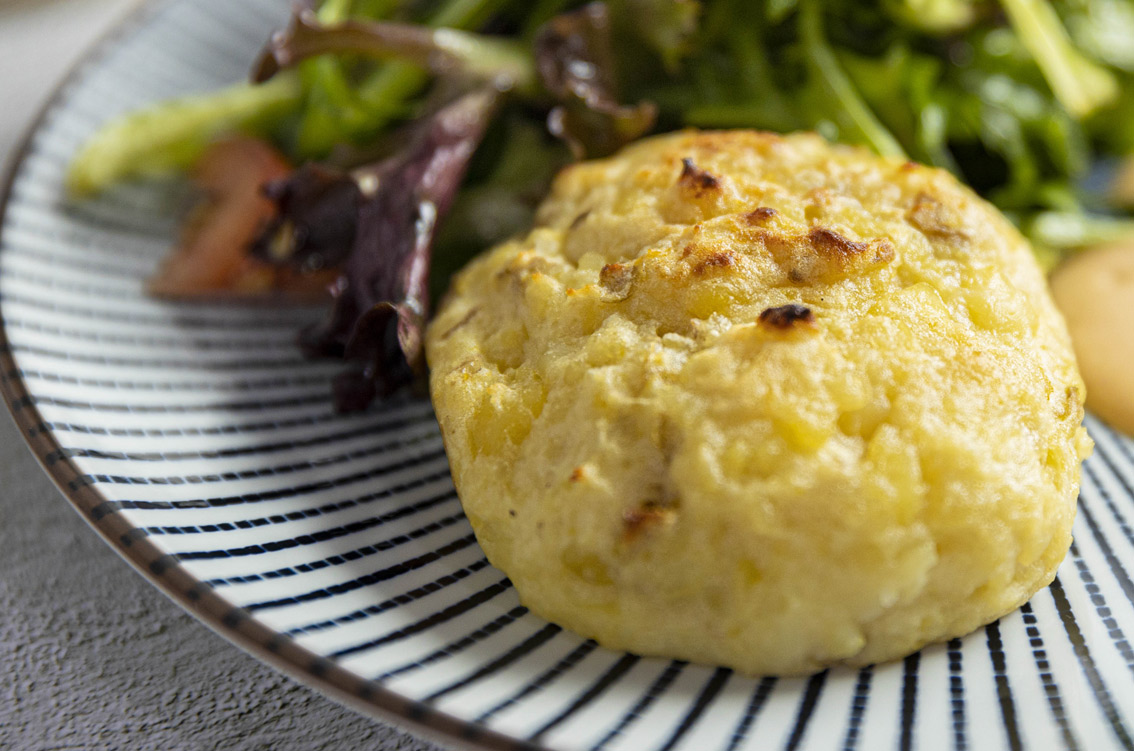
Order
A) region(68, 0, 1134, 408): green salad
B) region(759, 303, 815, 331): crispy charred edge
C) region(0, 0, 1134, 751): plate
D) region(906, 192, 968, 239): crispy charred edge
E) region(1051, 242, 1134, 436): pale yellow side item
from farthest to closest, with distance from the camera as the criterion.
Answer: region(68, 0, 1134, 408): green salad
region(1051, 242, 1134, 436): pale yellow side item
region(906, 192, 968, 239): crispy charred edge
region(759, 303, 815, 331): crispy charred edge
region(0, 0, 1134, 751): plate

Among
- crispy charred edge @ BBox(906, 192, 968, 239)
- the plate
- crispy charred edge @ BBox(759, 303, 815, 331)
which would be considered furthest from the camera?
crispy charred edge @ BBox(906, 192, 968, 239)

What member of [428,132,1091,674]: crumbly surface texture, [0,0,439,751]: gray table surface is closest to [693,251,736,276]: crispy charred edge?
[428,132,1091,674]: crumbly surface texture

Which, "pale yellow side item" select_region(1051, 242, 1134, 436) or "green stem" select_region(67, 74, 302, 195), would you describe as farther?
"green stem" select_region(67, 74, 302, 195)

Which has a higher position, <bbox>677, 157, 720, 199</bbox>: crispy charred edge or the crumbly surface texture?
<bbox>677, 157, 720, 199</bbox>: crispy charred edge

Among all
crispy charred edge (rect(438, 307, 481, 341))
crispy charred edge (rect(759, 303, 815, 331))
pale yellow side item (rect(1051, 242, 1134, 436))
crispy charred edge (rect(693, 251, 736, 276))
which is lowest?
pale yellow side item (rect(1051, 242, 1134, 436))

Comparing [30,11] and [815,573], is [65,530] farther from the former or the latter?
[30,11]

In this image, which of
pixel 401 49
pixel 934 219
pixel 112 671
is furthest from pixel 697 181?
pixel 112 671

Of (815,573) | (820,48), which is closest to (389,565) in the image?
(815,573)

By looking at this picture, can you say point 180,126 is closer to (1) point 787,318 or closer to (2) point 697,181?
(2) point 697,181

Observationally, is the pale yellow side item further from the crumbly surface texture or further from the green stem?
the green stem
